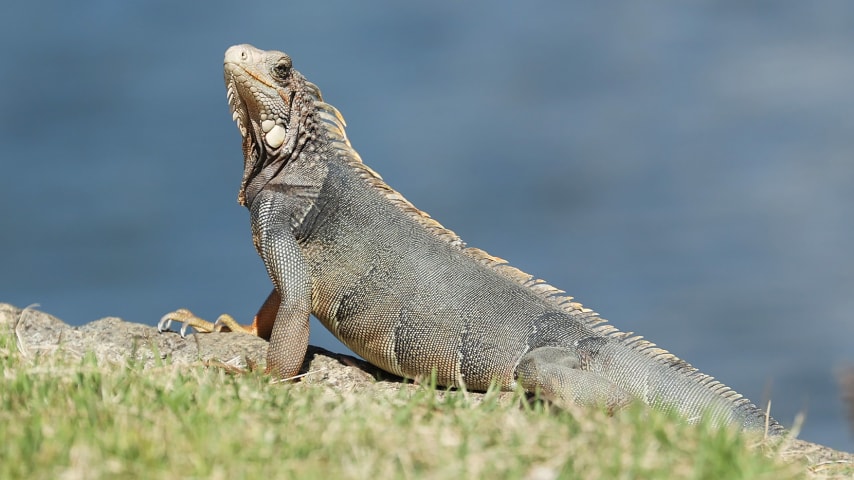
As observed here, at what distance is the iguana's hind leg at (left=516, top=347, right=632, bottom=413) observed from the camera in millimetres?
7258

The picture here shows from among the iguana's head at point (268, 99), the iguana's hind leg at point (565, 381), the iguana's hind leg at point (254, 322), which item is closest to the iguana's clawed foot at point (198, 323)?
the iguana's hind leg at point (254, 322)

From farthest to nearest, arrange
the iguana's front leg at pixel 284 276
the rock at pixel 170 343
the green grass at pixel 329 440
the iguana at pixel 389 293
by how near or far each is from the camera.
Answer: the rock at pixel 170 343
the iguana's front leg at pixel 284 276
the iguana at pixel 389 293
the green grass at pixel 329 440

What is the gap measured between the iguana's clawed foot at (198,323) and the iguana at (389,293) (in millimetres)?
12

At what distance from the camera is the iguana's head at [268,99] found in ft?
28.3

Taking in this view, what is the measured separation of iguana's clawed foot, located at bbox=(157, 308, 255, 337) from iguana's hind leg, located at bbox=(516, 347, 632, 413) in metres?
2.73

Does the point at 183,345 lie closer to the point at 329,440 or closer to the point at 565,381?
the point at 565,381

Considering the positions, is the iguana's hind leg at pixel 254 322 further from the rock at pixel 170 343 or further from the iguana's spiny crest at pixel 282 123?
the iguana's spiny crest at pixel 282 123

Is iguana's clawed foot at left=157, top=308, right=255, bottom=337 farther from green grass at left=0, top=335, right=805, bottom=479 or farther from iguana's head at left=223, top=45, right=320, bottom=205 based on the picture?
green grass at left=0, top=335, right=805, bottom=479

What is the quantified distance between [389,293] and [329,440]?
11.3ft

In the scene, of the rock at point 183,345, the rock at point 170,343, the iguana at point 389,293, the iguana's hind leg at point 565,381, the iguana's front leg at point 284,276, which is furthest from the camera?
the rock at point 170,343

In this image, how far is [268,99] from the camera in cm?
864

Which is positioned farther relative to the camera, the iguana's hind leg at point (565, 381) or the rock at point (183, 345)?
the rock at point (183, 345)

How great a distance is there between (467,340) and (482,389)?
0.43 metres

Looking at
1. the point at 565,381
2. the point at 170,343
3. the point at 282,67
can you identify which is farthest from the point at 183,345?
the point at 565,381
